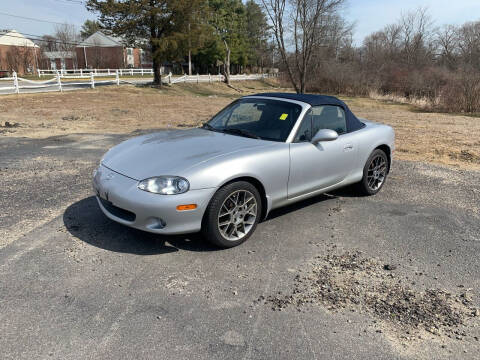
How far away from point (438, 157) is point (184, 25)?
24705mm

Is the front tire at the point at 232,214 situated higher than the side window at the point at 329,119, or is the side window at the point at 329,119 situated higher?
the side window at the point at 329,119

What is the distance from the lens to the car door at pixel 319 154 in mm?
4199

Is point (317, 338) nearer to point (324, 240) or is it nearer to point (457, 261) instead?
point (324, 240)

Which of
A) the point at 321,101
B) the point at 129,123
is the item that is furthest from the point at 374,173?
the point at 129,123

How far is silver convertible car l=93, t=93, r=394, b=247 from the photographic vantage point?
3393 mm

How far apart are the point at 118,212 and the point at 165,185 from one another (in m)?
0.63

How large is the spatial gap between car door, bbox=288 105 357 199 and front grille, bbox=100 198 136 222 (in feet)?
5.66

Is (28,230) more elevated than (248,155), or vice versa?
(248,155)

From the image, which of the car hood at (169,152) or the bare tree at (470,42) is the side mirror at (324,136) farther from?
the bare tree at (470,42)

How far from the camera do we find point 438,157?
8336 millimetres

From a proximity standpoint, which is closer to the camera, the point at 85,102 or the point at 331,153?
the point at 331,153

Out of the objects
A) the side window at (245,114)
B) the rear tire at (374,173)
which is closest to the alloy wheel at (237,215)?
the side window at (245,114)

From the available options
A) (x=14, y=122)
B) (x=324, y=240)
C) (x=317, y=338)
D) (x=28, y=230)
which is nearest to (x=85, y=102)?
(x=14, y=122)

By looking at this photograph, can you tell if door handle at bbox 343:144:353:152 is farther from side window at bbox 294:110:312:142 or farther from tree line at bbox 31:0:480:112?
tree line at bbox 31:0:480:112
